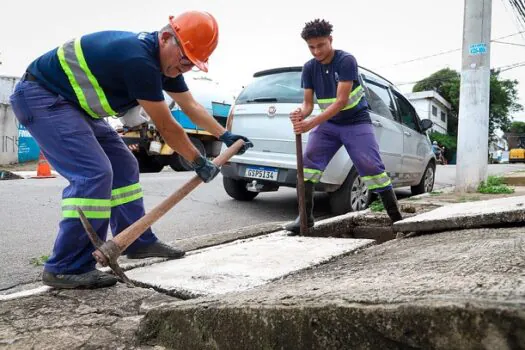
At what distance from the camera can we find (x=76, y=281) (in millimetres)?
2387

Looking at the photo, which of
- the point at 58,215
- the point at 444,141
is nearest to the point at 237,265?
the point at 58,215

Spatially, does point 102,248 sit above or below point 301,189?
below

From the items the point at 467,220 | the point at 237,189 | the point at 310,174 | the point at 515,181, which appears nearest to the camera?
the point at 467,220

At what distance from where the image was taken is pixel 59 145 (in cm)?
247

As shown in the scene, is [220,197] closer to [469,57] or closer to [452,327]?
[469,57]

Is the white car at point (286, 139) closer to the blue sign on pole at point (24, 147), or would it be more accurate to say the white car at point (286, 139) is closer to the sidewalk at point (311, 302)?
the sidewalk at point (311, 302)

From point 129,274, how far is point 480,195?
5.52m

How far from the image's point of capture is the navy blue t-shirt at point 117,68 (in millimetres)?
2348

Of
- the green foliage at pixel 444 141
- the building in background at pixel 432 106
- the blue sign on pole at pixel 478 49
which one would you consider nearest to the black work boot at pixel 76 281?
the blue sign on pole at pixel 478 49

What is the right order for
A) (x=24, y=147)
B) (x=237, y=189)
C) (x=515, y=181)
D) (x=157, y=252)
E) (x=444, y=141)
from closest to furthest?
(x=157, y=252), (x=237, y=189), (x=515, y=181), (x=24, y=147), (x=444, y=141)

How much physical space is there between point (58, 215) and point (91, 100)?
126 inches

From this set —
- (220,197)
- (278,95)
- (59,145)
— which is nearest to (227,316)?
(59,145)

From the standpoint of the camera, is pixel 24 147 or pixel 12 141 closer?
pixel 12 141

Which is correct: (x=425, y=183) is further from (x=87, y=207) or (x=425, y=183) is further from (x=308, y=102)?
(x=87, y=207)
